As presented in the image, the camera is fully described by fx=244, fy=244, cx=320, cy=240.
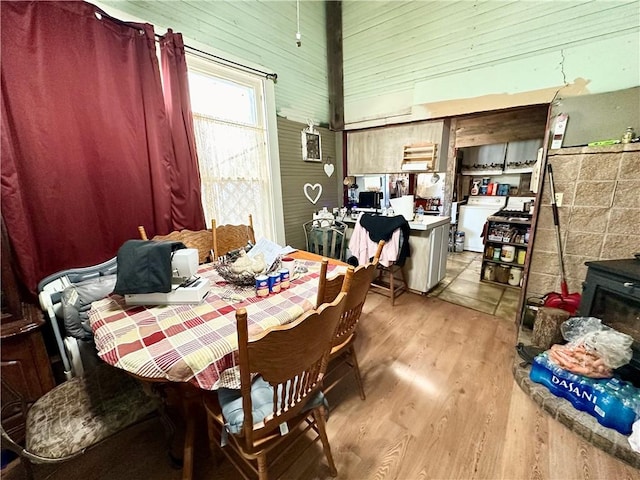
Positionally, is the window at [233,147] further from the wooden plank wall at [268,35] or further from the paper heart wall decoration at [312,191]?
the paper heart wall decoration at [312,191]

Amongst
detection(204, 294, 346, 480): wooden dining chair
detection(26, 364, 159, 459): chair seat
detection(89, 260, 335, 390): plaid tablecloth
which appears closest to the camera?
detection(204, 294, 346, 480): wooden dining chair

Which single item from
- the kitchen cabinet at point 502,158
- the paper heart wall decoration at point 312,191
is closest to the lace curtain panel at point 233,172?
the paper heart wall decoration at point 312,191

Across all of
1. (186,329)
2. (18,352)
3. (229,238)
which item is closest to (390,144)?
(229,238)

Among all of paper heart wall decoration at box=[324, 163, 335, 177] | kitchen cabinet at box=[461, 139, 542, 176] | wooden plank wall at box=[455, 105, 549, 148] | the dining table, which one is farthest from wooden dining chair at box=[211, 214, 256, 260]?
kitchen cabinet at box=[461, 139, 542, 176]

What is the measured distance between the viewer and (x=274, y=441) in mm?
913

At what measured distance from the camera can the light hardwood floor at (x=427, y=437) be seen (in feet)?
3.90

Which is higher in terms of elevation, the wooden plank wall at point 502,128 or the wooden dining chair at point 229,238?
the wooden plank wall at point 502,128

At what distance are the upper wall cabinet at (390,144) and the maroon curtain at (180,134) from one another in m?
2.28

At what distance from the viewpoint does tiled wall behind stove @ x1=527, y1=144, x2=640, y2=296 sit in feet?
6.01

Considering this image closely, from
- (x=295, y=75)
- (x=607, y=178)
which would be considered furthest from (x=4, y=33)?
(x=607, y=178)

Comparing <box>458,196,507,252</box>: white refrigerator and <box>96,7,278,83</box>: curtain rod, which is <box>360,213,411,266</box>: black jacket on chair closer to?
<box>96,7,278,83</box>: curtain rod

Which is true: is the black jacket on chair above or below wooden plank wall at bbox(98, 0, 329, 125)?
below

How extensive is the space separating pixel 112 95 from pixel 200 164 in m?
0.71

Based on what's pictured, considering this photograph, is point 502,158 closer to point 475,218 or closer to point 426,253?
point 475,218
